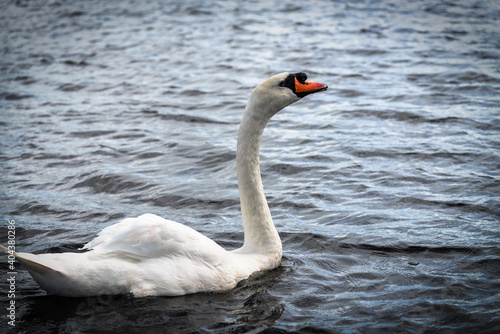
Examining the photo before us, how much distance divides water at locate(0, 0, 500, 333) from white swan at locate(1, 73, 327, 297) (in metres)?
0.17

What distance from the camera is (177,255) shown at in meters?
5.06

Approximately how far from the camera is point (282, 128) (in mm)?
11016

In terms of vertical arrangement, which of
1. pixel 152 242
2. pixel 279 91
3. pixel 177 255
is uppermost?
pixel 279 91

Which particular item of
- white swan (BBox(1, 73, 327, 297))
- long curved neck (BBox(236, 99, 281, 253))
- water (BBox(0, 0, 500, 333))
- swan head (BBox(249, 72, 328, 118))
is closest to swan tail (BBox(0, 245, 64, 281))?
white swan (BBox(1, 73, 327, 297))

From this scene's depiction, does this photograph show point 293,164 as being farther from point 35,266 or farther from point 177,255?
point 35,266

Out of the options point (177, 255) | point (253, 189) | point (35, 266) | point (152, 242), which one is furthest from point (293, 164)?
point (35, 266)

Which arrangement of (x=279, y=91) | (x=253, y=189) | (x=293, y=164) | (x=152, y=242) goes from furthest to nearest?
(x=293, y=164), (x=253, y=189), (x=279, y=91), (x=152, y=242)

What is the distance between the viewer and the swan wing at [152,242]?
195 inches

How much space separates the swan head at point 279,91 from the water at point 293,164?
1.63m

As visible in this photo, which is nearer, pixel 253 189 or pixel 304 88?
pixel 304 88

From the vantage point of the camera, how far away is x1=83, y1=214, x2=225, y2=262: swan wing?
4.96 metres

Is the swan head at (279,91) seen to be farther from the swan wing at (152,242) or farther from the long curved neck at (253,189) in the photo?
the swan wing at (152,242)

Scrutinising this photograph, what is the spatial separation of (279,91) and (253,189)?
3.32ft

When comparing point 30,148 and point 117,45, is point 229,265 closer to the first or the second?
point 30,148
